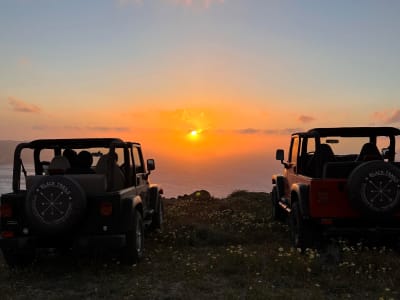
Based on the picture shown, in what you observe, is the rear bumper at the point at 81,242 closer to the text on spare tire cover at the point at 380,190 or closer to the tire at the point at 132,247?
the tire at the point at 132,247

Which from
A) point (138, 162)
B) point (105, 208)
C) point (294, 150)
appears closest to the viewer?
point (105, 208)

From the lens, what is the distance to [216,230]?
964 centimetres

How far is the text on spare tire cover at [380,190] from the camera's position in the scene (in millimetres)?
6609

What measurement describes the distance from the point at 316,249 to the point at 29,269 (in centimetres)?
465

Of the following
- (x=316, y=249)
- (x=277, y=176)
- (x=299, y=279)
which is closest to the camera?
(x=299, y=279)

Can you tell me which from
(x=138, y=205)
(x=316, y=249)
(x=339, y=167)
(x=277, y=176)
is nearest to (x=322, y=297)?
(x=316, y=249)

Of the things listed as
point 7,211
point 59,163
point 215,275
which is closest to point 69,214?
point 7,211

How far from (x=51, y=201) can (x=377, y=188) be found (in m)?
4.85

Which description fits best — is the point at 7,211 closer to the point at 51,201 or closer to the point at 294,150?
the point at 51,201

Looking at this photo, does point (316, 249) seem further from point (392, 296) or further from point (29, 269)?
point (29, 269)

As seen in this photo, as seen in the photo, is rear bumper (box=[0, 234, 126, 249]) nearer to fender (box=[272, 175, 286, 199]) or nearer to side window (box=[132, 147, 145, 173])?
side window (box=[132, 147, 145, 173])

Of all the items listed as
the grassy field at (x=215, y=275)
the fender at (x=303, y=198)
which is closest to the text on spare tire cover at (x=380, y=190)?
the grassy field at (x=215, y=275)

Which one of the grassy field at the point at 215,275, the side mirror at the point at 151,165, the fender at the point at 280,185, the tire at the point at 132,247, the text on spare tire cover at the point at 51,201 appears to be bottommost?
the grassy field at the point at 215,275

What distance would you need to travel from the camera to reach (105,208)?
6434mm
